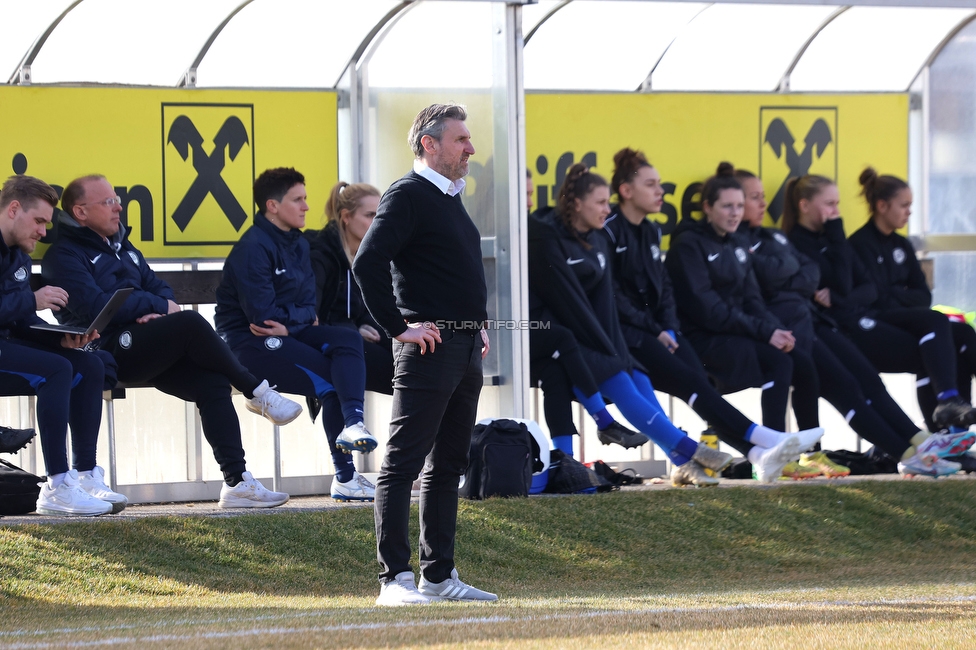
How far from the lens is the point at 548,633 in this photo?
12.4ft

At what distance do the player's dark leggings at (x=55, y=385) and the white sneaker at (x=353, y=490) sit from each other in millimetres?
1270

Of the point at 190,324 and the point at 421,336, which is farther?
the point at 190,324

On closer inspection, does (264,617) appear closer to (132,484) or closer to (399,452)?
(399,452)

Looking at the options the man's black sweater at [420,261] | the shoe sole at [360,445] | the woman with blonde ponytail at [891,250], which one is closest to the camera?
the man's black sweater at [420,261]

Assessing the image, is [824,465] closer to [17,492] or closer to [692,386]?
[692,386]

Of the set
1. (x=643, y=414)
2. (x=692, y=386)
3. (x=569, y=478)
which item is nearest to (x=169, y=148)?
(x=569, y=478)

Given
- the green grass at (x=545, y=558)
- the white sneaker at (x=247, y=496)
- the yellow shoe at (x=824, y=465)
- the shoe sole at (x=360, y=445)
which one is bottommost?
the green grass at (x=545, y=558)

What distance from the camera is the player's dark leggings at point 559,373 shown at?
6.80 m

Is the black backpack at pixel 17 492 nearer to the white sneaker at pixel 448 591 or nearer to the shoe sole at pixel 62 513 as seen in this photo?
the shoe sole at pixel 62 513

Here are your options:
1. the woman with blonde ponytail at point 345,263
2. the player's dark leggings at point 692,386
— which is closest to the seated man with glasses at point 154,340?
the woman with blonde ponytail at point 345,263

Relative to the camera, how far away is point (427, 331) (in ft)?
14.7

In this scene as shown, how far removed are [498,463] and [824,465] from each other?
208 cm

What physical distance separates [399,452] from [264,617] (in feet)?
2.25

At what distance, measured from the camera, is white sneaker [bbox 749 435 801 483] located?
6750 millimetres
